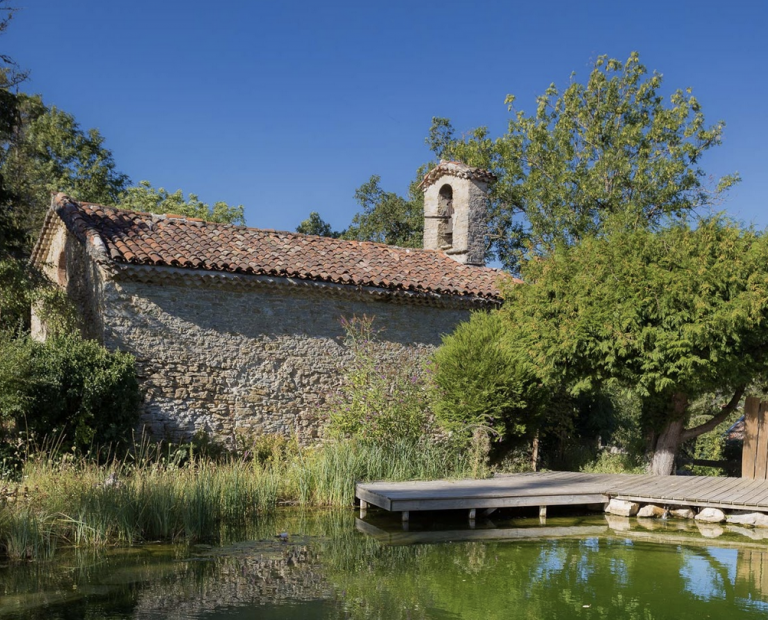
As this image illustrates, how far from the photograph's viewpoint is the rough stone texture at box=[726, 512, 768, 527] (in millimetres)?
10531

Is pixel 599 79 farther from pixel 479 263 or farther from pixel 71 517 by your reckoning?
pixel 71 517

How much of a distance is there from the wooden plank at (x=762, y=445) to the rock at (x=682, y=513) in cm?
322

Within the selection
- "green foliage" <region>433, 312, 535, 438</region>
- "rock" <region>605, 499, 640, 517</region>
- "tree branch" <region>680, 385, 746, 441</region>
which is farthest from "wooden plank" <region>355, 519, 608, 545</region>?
"tree branch" <region>680, 385, 746, 441</region>

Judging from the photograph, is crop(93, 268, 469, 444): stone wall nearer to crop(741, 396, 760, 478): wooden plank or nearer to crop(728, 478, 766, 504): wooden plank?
crop(741, 396, 760, 478): wooden plank

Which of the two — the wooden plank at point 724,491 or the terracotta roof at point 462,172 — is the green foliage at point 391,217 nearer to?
the terracotta roof at point 462,172

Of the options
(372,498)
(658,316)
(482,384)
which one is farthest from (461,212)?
(372,498)

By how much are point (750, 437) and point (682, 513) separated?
11.3ft

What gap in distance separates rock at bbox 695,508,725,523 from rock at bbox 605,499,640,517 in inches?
36.5

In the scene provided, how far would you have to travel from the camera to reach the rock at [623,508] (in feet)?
37.4

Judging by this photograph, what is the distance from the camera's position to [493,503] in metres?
11.0

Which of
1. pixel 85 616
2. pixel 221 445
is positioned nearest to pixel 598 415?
pixel 221 445

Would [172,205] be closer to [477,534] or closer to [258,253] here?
[258,253]

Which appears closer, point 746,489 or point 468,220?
point 746,489

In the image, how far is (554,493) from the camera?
1147cm
